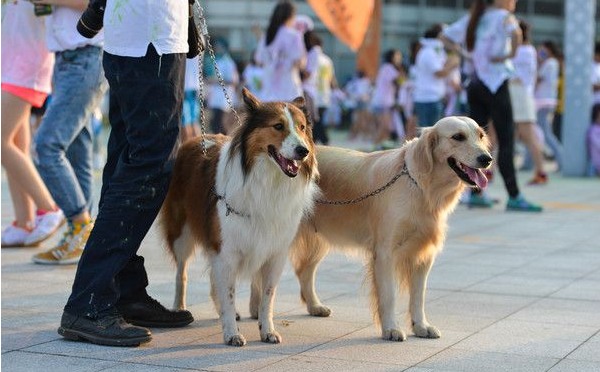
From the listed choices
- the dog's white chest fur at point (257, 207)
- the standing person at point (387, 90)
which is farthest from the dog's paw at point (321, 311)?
the standing person at point (387, 90)

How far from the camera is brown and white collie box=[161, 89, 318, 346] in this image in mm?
5000

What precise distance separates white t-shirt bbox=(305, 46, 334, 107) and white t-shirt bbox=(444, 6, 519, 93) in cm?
436

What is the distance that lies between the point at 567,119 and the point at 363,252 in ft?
37.0

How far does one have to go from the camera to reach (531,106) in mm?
14719

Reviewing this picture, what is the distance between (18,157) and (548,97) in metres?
11.7

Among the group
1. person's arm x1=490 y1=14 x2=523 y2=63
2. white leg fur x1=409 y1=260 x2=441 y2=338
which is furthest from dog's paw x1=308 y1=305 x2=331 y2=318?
person's arm x1=490 y1=14 x2=523 y2=63

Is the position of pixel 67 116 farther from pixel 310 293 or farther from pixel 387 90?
pixel 387 90

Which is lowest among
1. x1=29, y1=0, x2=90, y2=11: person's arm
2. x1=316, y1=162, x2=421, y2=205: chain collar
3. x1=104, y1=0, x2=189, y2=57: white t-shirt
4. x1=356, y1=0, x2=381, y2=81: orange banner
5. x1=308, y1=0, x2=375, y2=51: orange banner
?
x1=356, y1=0, x2=381, y2=81: orange banner

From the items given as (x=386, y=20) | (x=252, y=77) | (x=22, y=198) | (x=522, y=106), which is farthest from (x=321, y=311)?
(x=386, y=20)

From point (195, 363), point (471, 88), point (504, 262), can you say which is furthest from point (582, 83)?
point (195, 363)

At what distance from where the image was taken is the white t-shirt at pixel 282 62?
12508 mm

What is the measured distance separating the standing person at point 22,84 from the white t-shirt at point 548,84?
11.5 meters

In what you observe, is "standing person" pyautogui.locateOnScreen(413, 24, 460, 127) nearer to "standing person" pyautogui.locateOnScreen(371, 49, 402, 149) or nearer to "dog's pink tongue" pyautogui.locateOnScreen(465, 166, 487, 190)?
"dog's pink tongue" pyautogui.locateOnScreen(465, 166, 487, 190)

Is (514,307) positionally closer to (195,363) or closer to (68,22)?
(195,363)
